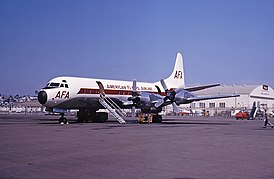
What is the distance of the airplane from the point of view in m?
30.4

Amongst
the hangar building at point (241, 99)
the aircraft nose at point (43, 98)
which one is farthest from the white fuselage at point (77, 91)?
the hangar building at point (241, 99)

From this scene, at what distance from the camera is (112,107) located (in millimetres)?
34031

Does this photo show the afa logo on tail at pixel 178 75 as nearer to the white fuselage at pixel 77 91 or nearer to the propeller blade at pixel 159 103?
the white fuselage at pixel 77 91

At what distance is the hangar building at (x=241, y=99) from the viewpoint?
93.4m

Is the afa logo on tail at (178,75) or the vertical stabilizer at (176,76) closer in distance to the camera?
the vertical stabilizer at (176,76)

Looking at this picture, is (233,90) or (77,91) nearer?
(77,91)

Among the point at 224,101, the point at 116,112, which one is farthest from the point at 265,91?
the point at 116,112

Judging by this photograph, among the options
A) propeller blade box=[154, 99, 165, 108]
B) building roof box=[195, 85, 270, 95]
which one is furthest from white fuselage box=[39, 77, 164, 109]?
building roof box=[195, 85, 270, 95]

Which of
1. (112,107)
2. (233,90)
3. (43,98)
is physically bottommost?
(112,107)

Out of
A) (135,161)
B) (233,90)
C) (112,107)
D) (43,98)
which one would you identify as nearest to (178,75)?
(112,107)

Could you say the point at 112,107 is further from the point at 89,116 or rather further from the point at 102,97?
the point at 89,116

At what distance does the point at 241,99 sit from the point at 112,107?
6789 cm

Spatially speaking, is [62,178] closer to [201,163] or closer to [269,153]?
[201,163]

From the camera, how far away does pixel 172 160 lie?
10297mm
